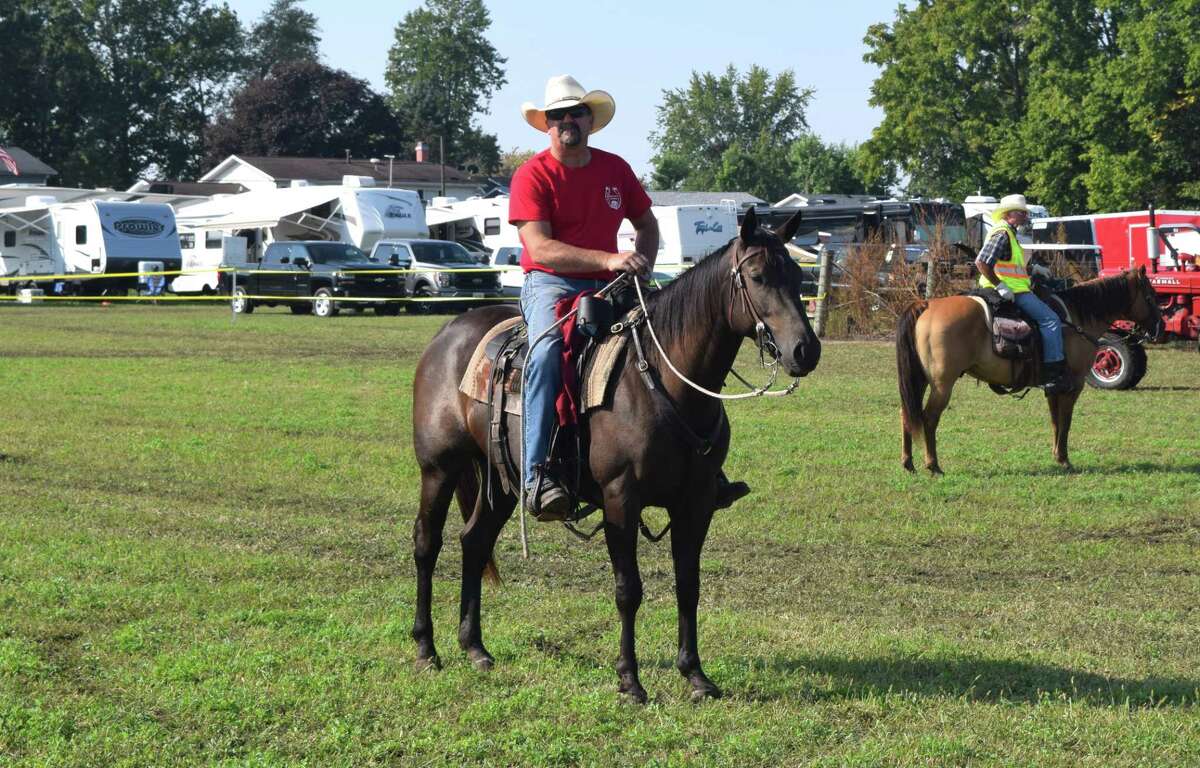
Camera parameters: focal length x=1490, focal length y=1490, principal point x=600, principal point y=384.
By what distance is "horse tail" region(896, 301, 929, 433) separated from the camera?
1256 centimetres

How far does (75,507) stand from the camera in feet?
34.2

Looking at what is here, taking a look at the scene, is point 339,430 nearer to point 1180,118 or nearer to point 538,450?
point 538,450

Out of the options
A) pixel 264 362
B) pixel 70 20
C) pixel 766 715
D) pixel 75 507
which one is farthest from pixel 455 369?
pixel 70 20

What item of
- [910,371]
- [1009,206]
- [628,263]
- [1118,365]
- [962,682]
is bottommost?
[962,682]

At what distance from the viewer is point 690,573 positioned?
6098mm

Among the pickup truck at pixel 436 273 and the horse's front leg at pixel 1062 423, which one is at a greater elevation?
the pickup truck at pixel 436 273

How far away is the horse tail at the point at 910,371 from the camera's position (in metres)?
12.6

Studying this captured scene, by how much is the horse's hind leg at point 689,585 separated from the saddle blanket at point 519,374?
580 mm

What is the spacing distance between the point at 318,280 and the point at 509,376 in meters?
32.1

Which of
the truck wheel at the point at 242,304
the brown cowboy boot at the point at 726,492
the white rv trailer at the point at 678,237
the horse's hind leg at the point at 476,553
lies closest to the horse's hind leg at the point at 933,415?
the horse's hind leg at the point at 476,553

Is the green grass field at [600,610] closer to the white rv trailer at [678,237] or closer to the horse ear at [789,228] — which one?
the horse ear at [789,228]

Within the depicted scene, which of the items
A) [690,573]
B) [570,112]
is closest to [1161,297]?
[570,112]

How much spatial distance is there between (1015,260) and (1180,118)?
143 feet

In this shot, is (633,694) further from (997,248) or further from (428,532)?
(997,248)
